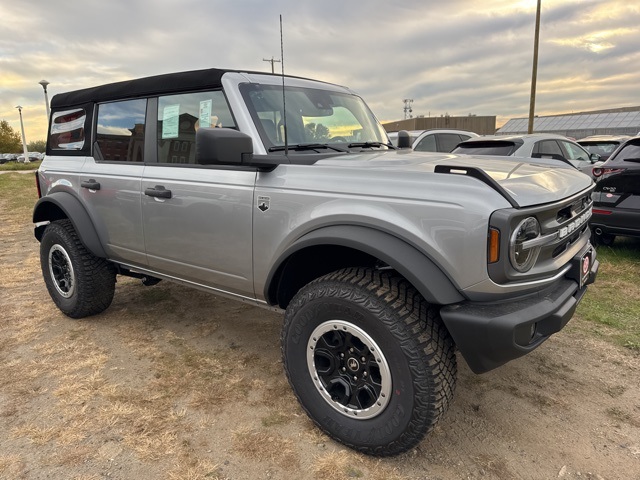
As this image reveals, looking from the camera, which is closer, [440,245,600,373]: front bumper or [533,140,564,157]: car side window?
[440,245,600,373]: front bumper

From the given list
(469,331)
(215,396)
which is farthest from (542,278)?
(215,396)

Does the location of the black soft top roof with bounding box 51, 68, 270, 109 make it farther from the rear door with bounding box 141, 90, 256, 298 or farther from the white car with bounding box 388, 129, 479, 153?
the white car with bounding box 388, 129, 479, 153

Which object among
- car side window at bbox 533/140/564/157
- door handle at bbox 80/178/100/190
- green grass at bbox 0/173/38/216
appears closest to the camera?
door handle at bbox 80/178/100/190

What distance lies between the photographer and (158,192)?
3146 mm

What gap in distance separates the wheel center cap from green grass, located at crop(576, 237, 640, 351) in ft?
8.04

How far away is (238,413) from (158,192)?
155 cm

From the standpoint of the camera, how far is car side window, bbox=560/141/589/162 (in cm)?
857

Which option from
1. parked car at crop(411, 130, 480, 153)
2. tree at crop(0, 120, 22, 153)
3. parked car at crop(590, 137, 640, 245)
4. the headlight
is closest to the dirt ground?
the headlight

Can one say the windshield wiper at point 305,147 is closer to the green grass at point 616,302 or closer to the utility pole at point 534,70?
the green grass at point 616,302

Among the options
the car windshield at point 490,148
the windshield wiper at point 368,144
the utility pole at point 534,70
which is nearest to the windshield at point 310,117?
the windshield wiper at point 368,144

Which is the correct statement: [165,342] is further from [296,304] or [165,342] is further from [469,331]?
[469,331]

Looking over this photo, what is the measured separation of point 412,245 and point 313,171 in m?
0.71

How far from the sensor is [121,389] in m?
2.95

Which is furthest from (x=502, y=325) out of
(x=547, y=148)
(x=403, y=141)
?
(x=547, y=148)
